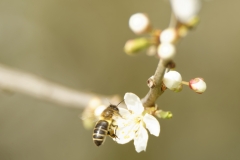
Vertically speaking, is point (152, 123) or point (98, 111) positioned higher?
point (98, 111)

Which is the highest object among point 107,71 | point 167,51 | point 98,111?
point 107,71

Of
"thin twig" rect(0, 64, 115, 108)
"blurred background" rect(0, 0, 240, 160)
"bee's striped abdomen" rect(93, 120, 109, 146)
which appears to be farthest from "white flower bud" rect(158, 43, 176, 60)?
"blurred background" rect(0, 0, 240, 160)

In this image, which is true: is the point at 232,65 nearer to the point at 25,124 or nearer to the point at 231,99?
the point at 231,99

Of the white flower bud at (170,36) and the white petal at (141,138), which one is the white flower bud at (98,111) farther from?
the white flower bud at (170,36)

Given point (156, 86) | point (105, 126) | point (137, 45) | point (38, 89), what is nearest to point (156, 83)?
point (156, 86)

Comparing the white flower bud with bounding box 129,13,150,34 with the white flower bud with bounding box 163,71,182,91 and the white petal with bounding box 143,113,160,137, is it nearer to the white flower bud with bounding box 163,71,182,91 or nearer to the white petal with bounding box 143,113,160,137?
the white flower bud with bounding box 163,71,182,91

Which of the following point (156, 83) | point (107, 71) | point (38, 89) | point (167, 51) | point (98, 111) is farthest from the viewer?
point (107, 71)

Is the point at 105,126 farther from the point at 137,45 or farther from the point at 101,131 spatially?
the point at 137,45
